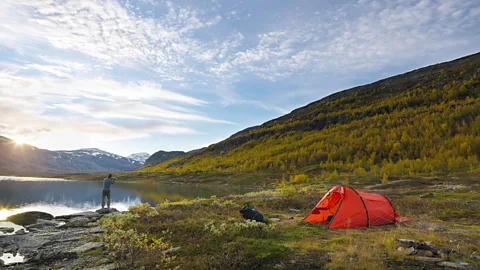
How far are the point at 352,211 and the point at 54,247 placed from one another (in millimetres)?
12960

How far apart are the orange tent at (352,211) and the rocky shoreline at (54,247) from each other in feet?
31.6

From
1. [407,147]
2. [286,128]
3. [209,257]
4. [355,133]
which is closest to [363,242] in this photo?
[209,257]

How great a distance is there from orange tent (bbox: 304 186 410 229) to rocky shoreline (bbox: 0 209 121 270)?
9643mm

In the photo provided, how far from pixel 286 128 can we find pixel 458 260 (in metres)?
92.2

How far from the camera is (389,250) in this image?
28.5 feet

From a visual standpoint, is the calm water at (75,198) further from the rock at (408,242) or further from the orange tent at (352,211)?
the rock at (408,242)

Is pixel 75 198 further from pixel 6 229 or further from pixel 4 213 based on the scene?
pixel 6 229

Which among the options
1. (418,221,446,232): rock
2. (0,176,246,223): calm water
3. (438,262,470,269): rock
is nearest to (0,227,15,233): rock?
(0,176,246,223): calm water

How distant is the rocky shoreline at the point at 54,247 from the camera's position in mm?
9617

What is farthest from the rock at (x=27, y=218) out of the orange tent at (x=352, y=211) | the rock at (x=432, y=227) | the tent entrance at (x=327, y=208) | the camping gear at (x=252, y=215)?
the rock at (x=432, y=227)

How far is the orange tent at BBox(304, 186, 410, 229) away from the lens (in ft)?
43.9

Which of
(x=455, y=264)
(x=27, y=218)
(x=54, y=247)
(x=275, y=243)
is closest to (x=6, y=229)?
(x=27, y=218)

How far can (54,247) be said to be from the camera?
1195cm

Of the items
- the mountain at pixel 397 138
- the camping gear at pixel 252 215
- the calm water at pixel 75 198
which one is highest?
the mountain at pixel 397 138
